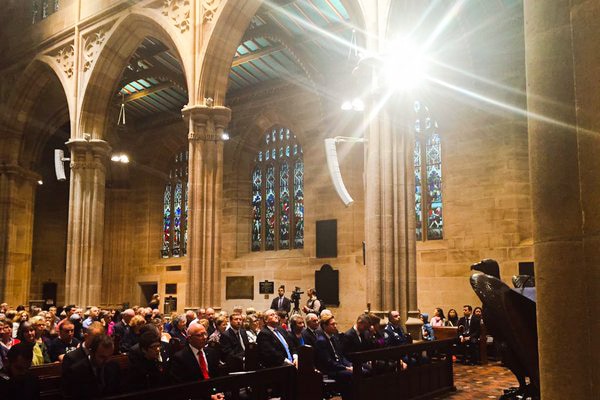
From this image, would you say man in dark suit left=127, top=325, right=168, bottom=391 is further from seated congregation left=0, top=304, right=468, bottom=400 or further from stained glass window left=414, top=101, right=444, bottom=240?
stained glass window left=414, top=101, right=444, bottom=240

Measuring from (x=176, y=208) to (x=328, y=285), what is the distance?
7896 millimetres

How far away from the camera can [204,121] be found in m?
11.8

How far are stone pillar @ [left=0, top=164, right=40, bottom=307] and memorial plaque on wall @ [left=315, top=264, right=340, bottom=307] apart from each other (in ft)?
29.6

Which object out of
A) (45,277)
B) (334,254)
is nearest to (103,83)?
(334,254)

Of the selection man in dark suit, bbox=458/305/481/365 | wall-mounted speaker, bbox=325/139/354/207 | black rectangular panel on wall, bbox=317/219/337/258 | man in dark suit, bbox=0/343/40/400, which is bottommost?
man in dark suit, bbox=458/305/481/365

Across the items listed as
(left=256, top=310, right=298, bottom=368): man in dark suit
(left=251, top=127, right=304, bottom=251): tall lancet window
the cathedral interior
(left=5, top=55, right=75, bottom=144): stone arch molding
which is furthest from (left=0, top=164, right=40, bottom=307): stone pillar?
(left=256, top=310, right=298, bottom=368): man in dark suit

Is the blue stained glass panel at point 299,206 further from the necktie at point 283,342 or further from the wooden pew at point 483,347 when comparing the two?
the necktie at point 283,342

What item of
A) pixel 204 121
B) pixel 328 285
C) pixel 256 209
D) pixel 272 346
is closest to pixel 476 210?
pixel 328 285

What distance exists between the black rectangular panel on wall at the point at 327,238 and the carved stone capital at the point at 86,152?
617cm

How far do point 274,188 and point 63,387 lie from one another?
14535 millimetres

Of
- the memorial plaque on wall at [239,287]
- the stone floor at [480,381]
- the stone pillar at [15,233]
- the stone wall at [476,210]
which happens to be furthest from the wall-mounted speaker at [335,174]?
the stone pillar at [15,233]

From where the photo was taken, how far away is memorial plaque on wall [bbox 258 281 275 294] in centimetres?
1670

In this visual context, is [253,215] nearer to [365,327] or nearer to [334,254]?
[334,254]

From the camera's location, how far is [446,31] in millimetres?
13594
